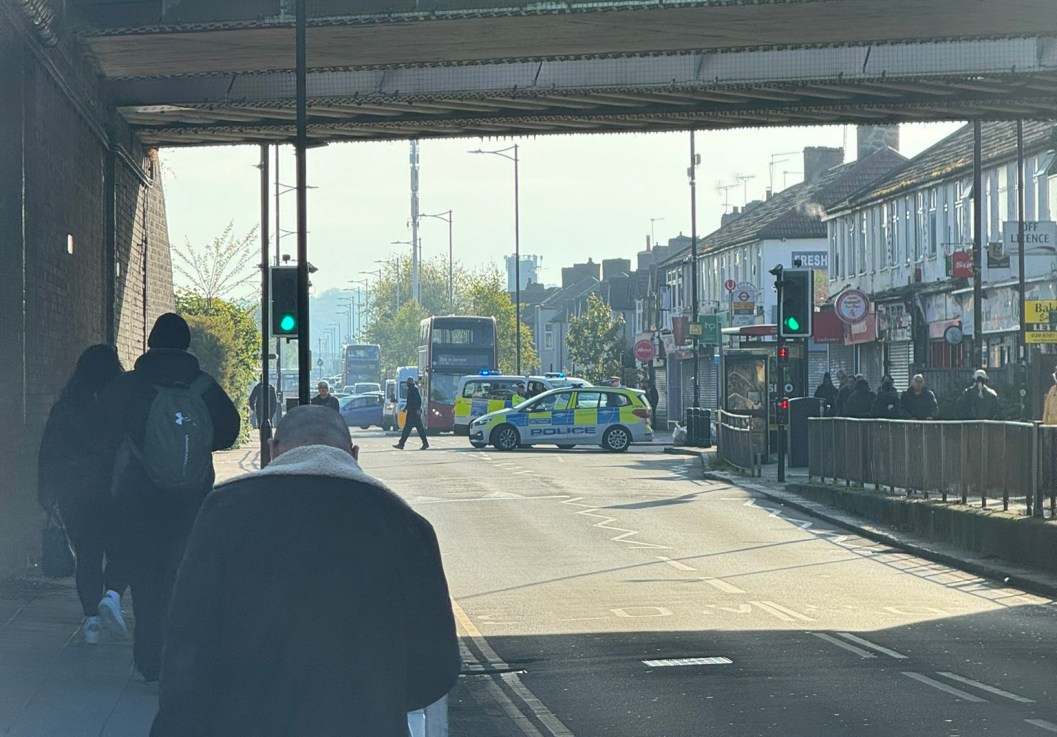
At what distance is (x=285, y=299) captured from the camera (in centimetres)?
2022

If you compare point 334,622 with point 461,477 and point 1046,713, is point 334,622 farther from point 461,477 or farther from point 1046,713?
point 461,477

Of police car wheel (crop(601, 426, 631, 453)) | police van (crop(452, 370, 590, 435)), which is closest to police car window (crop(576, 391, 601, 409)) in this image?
police car wheel (crop(601, 426, 631, 453))

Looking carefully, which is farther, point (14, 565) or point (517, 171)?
point (517, 171)

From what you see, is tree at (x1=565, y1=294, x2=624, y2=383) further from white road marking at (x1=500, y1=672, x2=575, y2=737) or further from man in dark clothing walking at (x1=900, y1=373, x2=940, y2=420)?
white road marking at (x1=500, y1=672, x2=575, y2=737)

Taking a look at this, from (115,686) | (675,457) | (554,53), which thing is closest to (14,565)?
(115,686)

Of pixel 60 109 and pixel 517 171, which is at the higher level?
pixel 517 171

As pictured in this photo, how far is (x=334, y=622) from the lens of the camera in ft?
12.3

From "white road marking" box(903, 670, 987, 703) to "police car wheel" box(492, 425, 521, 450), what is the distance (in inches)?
1267

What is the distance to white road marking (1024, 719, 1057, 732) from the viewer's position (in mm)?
8586

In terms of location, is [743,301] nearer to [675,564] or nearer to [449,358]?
[449,358]

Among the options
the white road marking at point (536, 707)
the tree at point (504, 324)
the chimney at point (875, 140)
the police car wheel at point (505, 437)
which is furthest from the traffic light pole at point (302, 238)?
the tree at point (504, 324)

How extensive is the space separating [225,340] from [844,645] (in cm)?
3173

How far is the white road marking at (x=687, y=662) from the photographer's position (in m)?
10.9

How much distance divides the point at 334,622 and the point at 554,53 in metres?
14.2
